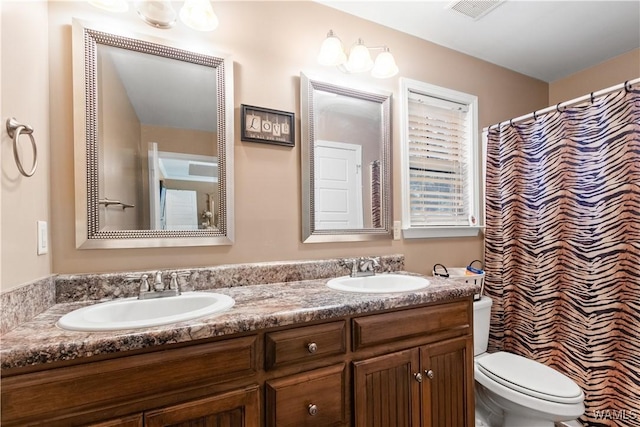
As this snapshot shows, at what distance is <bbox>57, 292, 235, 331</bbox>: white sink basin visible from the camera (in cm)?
92

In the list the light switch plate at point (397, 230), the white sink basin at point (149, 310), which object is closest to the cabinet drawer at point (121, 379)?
the white sink basin at point (149, 310)

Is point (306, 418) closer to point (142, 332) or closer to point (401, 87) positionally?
point (142, 332)

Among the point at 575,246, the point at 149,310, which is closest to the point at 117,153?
the point at 149,310

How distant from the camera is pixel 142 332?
825 mm

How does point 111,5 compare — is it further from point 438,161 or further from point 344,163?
point 438,161

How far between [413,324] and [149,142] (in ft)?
4.42

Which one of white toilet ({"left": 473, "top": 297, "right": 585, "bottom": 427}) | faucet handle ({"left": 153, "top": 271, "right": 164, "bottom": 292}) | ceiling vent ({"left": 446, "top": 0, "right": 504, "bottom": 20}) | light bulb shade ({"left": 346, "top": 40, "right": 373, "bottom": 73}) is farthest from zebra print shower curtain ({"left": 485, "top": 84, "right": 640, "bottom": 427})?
faucet handle ({"left": 153, "top": 271, "right": 164, "bottom": 292})

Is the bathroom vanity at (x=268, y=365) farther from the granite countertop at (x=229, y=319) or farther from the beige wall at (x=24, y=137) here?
the beige wall at (x=24, y=137)

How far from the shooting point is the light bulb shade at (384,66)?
5.66ft

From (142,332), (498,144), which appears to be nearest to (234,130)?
(142,332)

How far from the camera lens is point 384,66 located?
1729 millimetres

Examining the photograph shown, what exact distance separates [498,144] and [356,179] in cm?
117

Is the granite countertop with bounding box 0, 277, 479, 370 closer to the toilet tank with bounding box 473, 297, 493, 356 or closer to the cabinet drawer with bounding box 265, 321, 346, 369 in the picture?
the cabinet drawer with bounding box 265, 321, 346, 369

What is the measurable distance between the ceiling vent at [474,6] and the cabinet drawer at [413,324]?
1603 mm
